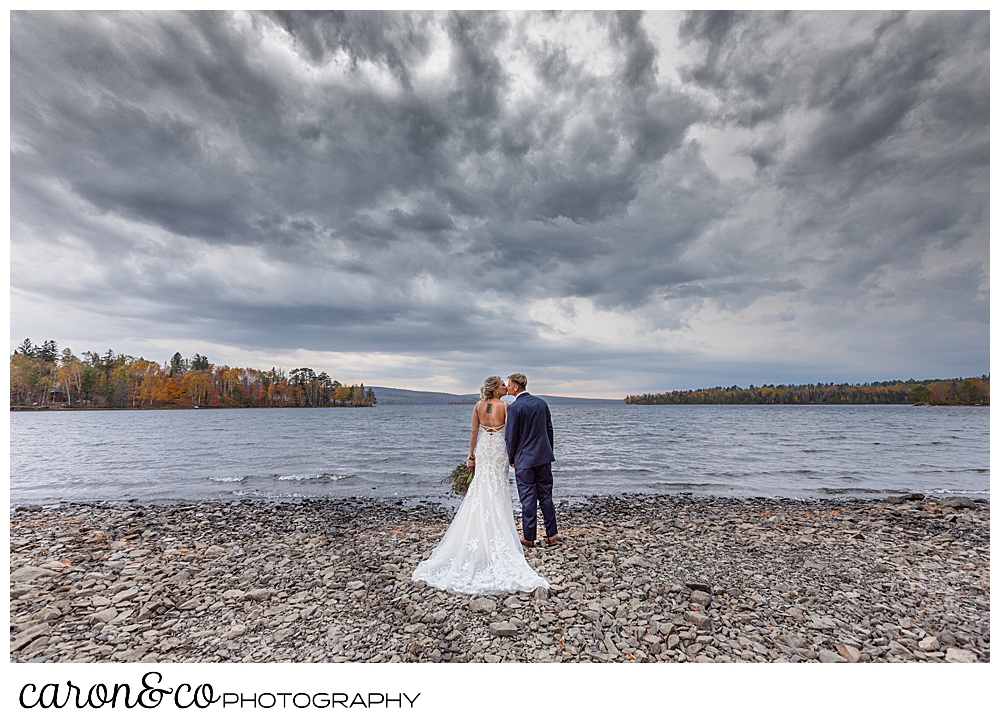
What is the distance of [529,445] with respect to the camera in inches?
275

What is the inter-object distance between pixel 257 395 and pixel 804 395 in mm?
139417

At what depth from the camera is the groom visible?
271 inches

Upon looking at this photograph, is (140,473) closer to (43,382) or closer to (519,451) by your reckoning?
(519,451)

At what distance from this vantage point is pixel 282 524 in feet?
31.2

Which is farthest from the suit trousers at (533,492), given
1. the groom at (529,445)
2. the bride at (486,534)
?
the bride at (486,534)

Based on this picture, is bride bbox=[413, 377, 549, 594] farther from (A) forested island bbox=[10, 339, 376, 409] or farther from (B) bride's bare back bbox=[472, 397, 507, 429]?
(A) forested island bbox=[10, 339, 376, 409]

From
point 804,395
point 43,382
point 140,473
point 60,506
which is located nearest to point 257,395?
point 43,382

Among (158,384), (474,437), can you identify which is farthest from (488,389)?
(158,384)

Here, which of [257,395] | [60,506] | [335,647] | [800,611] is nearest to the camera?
[335,647]

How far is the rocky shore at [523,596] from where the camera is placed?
4.32m

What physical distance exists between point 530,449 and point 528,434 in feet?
0.81

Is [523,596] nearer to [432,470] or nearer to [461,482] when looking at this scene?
[461,482]

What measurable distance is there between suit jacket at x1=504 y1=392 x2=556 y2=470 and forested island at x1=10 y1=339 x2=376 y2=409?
63.3m

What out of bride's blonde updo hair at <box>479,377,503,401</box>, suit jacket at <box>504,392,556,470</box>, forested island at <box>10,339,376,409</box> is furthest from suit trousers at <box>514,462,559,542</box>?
forested island at <box>10,339,376,409</box>
